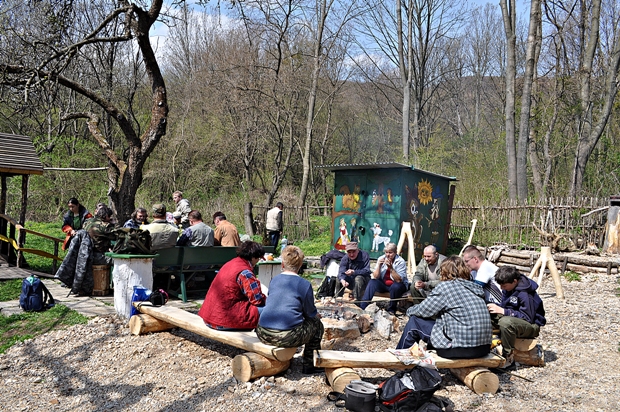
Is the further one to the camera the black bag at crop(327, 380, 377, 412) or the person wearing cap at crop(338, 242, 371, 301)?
the person wearing cap at crop(338, 242, 371, 301)

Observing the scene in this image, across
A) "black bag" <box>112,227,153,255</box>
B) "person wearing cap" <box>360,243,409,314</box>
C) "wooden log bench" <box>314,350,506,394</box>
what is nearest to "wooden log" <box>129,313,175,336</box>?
"black bag" <box>112,227,153,255</box>

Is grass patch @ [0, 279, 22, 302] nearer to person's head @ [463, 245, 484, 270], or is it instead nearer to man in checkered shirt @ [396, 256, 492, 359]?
man in checkered shirt @ [396, 256, 492, 359]

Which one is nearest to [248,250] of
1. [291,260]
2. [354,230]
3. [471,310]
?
[291,260]

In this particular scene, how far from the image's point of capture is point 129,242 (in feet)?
23.2

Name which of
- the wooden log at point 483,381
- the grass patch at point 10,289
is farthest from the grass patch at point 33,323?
the wooden log at point 483,381

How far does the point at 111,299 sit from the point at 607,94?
62.2 ft

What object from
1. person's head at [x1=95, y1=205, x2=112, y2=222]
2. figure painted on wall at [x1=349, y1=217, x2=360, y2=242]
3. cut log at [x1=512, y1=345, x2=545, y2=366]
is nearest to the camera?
cut log at [x1=512, y1=345, x2=545, y2=366]

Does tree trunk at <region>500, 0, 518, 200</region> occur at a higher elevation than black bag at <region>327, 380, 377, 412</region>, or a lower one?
higher

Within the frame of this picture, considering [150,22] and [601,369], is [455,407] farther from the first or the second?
[150,22]

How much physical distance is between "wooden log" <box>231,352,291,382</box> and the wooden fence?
33.3 feet

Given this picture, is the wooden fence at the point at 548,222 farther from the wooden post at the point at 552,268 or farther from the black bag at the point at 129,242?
the black bag at the point at 129,242

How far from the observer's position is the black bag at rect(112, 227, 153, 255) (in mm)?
7070

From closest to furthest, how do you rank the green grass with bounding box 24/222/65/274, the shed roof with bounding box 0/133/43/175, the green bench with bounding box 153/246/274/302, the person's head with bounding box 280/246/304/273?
the person's head with bounding box 280/246/304/273, the green bench with bounding box 153/246/274/302, the shed roof with bounding box 0/133/43/175, the green grass with bounding box 24/222/65/274

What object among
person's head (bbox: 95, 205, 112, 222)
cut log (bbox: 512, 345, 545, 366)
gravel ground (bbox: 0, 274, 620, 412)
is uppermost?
person's head (bbox: 95, 205, 112, 222)
